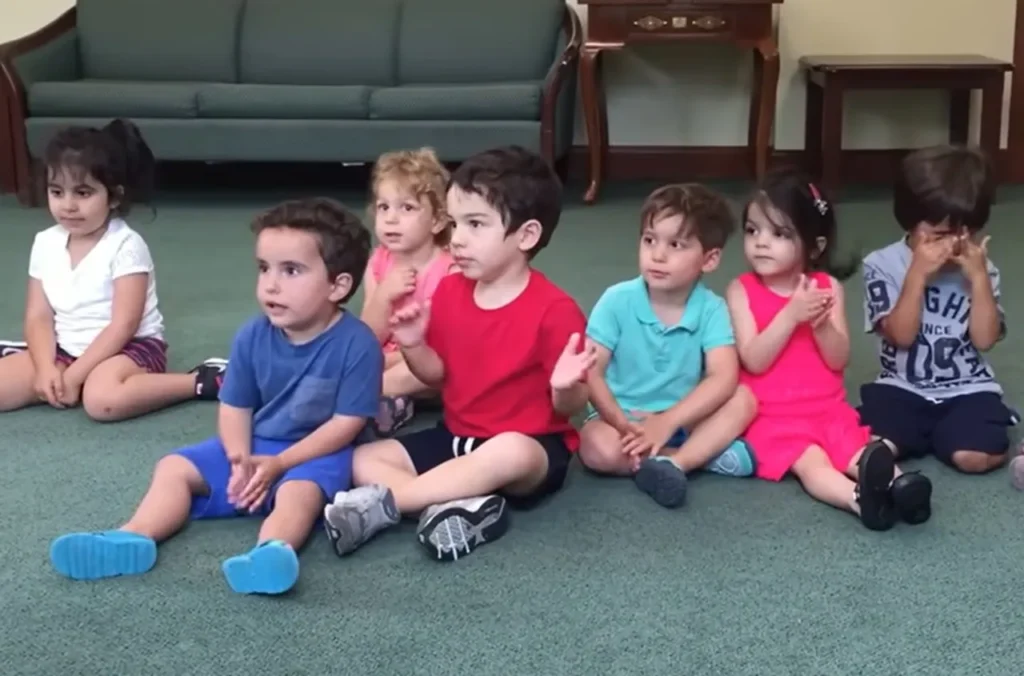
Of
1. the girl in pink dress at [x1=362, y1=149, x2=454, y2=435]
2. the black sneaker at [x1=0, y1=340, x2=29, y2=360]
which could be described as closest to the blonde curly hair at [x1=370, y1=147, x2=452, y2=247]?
the girl in pink dress at [x1=362, y1=149, x2=454, y2=435]

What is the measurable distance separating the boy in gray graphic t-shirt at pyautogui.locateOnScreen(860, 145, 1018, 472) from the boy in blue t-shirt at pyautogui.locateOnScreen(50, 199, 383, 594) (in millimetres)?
884

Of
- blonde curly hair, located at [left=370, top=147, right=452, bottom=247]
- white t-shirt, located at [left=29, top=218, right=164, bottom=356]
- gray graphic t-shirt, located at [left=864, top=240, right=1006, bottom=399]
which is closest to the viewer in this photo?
gray graphic t-shirt, located at [left=864, top=240, right=1006, bottom=399]

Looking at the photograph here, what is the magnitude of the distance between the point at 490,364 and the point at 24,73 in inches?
144

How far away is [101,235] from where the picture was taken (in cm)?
243

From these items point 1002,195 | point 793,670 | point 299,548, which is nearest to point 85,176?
point 299,548

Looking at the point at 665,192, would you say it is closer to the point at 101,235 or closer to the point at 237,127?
the point at 101,235

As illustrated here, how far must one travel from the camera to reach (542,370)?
1867 millimetres

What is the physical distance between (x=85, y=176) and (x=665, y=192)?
1.14 meters

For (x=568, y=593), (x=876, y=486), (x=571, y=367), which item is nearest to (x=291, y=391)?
(x=571, y=367)

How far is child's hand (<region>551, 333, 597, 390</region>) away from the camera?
168cm

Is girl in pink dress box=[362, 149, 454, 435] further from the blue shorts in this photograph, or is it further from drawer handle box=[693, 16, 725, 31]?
drawer handle box=[693, 16, 725, 31]

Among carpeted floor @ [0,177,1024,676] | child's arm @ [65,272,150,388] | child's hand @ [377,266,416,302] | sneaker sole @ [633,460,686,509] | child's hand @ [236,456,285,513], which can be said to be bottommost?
carpeted floor @ [0,177,1024,676]

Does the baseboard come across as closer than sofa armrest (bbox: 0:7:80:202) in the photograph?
No

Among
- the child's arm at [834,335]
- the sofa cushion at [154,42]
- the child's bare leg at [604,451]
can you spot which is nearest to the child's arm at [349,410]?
the child's bare leg at [604,451]
